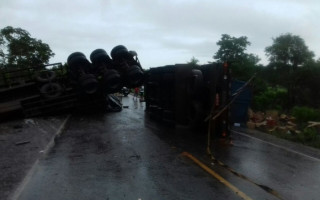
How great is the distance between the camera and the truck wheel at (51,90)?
56.0 feet

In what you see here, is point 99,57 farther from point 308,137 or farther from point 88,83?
point 308,137

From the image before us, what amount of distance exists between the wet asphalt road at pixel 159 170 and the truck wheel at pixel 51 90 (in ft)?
21.0

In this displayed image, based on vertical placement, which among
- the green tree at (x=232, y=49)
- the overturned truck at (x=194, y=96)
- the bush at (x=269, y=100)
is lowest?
the bush at (x=269, y=100)

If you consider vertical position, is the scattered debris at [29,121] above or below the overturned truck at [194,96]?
below

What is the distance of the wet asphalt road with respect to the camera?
18.9 ft

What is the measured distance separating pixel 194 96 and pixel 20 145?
5.93 m

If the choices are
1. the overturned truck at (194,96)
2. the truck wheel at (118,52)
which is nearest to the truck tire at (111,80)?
the truck wheel at (118,52)

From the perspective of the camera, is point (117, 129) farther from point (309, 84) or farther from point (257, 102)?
point (309, 84)

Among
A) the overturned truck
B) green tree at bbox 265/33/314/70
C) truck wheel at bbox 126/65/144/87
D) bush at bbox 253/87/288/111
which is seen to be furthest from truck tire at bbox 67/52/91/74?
green tree at bbox 265/33/314/70

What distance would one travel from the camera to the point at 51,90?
17.3m

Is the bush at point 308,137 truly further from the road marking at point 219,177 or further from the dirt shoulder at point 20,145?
the dirt shoulder at point 20,145

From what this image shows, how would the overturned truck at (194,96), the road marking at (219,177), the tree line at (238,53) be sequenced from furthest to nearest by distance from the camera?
the tree line at (238,53), the overturned truck at (194,96), the road marking at (219,177)

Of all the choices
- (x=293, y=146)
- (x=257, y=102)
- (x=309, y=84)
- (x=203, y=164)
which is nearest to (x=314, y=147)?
(x=293, y=146)

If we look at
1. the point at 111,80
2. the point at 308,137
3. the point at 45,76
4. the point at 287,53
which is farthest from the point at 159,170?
the point at 287,53
